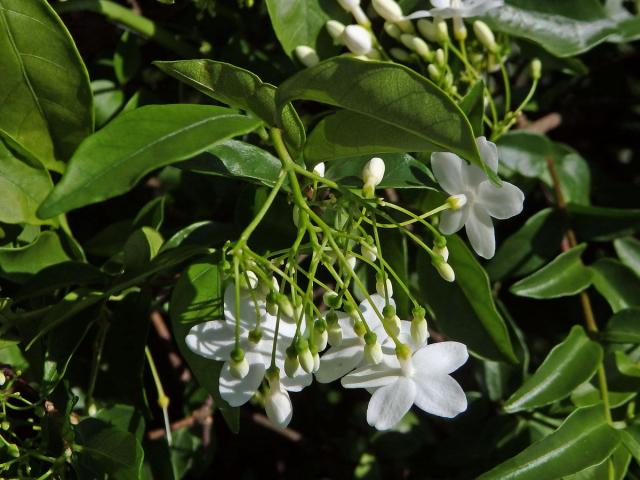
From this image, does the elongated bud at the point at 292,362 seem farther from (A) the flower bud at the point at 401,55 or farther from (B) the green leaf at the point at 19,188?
(A) the flower bud at the point at 401,55

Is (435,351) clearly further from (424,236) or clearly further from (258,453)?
(258,453)

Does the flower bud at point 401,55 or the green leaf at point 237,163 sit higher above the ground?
the green leaf at point 237,163

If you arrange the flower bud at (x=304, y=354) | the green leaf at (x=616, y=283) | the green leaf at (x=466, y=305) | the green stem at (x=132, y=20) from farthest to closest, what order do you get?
the green leaf at (x=616, y=283) → the green stem at (x=132, y=20) → the green leaf at (x=466, y=305) → the flower bud at (x=304, y=354)

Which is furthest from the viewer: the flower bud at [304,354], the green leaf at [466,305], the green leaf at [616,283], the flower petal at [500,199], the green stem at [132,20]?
the green leaf at [616,283]

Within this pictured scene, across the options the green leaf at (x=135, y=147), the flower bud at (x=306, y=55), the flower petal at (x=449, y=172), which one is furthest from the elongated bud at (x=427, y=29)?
the green leaf at (x=135, y=147)

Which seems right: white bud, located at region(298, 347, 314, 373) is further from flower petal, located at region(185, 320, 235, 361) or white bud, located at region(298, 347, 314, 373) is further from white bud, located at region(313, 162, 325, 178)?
white bud, located at region(313, 162, 325, 178)

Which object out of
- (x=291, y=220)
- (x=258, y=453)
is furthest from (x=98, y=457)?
(x=258, y=453)
